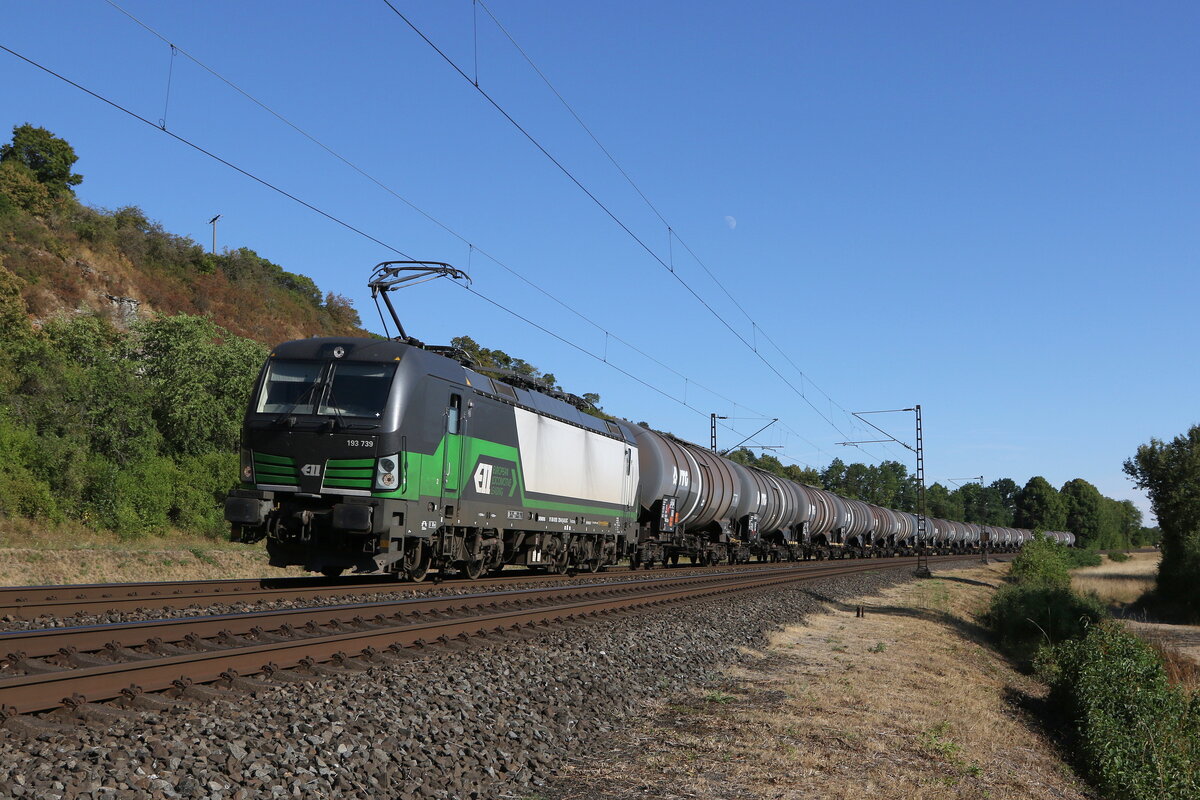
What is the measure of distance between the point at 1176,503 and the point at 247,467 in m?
55.4

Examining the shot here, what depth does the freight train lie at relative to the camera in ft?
46.7

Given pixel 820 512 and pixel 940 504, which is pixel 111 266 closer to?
pixel 820 512

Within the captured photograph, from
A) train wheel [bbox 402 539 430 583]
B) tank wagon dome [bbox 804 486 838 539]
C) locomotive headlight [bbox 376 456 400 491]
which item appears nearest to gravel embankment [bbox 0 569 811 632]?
train wheel [bbox 402 539 430 583]

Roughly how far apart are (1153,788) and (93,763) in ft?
31.6

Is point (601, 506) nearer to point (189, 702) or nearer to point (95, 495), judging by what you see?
point (95, 495)

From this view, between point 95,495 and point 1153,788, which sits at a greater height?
point 95,495

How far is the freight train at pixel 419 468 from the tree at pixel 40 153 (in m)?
61.3

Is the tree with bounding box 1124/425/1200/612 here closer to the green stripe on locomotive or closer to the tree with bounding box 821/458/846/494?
the green stripe on locomotive

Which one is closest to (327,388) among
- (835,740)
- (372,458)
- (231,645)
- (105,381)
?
(372,458)

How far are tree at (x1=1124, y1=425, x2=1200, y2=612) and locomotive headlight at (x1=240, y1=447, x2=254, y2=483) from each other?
123ft

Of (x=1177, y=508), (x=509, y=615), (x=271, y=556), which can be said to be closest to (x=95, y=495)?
(x=271, y=556)

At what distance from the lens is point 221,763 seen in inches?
207

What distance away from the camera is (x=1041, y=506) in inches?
6383

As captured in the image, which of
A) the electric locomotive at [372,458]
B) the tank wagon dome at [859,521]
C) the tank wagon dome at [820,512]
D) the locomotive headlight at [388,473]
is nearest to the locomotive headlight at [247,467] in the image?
the electric locomotive at [372,458]
